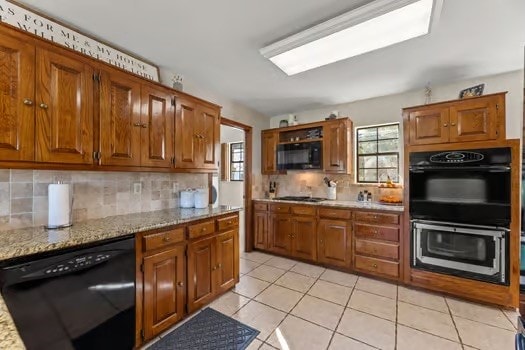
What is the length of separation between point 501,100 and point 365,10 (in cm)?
184

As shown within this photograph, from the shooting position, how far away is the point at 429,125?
2.63 metres

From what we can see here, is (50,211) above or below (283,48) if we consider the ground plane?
below

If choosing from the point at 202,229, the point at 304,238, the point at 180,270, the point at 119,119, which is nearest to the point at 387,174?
the point at 304,238

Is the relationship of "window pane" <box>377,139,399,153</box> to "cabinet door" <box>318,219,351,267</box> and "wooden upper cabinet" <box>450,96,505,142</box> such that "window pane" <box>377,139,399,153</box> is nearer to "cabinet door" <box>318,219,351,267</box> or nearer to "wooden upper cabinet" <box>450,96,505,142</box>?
"wooden upper cabinet" <box>450,96,505,142</box>

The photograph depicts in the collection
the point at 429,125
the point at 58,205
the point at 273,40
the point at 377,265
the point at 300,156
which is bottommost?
the point at 377,265

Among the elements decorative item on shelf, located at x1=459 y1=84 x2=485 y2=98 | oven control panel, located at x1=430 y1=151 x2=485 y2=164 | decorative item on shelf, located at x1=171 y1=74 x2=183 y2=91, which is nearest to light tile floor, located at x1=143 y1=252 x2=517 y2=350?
oven control panel, located at x1=430 y1=151 x2=485 y2=164

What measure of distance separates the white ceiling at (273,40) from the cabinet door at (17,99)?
54 centimetres

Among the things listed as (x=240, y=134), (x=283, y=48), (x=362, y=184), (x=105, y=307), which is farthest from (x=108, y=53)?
(x=362, y=184)

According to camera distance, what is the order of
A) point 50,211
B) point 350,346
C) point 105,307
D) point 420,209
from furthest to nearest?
point 420,209 → point 350,346 → point 50,211 → point 105,307

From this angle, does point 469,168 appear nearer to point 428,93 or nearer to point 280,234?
point 428,93

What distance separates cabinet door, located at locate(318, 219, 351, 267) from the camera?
3.12 meters

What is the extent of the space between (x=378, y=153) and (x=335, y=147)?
2.22ft

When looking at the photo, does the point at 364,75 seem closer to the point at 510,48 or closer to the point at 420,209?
the point at 510,48

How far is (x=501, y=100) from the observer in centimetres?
229
